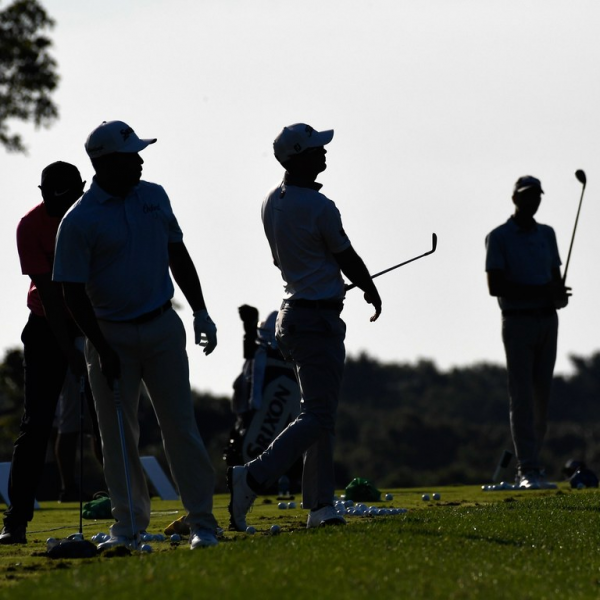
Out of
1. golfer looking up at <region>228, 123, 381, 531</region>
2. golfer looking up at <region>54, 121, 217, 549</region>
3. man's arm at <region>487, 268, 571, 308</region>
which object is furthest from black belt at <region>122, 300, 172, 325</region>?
man's arm at <region>487, 268, 571, 308</region>

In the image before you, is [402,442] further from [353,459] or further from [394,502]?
[394,502]

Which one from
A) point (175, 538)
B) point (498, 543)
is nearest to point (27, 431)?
point (175, 538)

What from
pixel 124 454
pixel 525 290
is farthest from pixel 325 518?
pixel 525 290

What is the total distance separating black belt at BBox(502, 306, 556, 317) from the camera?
14.4m

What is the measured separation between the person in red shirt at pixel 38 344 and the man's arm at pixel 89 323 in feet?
3.60

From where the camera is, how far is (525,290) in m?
14.3

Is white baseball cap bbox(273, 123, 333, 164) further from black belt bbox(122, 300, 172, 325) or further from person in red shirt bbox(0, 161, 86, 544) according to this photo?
black belt bbox(122, 300, 172, 325)

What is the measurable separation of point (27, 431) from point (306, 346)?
1.83 metres

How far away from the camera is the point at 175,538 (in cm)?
945

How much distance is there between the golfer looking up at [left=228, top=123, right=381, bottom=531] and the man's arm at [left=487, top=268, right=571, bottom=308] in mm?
4503

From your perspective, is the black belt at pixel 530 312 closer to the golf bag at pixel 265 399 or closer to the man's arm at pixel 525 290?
the man's arm at pixel 525 290

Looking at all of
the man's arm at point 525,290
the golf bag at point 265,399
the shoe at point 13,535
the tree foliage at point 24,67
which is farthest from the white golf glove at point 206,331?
the tree foliage at point 24,67

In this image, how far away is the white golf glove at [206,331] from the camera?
29.2 feet

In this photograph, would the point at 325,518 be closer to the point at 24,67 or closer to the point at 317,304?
the point at 317,304
